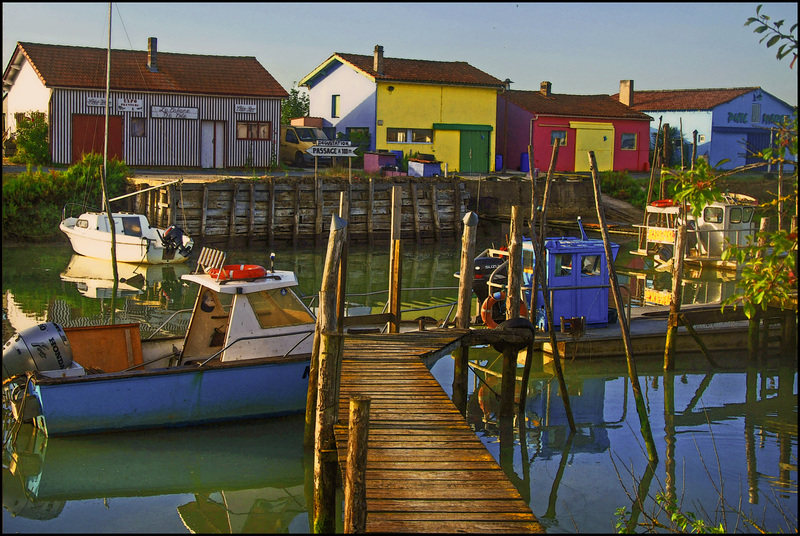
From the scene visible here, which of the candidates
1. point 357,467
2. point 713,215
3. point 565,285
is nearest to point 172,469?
point 357,467

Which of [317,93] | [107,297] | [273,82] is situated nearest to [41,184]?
[107,297]

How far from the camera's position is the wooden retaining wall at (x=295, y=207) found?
28.2 m

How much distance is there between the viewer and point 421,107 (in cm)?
3938

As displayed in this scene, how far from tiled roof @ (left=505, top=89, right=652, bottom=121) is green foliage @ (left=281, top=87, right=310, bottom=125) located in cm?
1262

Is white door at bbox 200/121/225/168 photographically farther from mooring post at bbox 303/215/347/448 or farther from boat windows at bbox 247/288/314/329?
mooring post at bbox 303/215/347/448

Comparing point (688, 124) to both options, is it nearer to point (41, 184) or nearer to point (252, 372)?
point (41, 184)

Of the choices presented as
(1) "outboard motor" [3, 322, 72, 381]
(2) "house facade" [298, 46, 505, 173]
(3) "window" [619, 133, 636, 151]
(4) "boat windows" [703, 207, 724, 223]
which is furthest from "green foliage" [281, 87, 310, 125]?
(1) "outboard motor" [3, 322, 72, 381]

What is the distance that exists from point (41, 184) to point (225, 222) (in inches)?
245

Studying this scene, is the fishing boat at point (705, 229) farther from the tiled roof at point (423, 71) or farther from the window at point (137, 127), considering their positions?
the window at point (137, 127)

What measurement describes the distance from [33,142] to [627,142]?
2903cm

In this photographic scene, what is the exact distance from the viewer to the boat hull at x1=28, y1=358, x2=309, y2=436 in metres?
10.5

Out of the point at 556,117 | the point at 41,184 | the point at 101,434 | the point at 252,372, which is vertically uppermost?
the point at 556,117

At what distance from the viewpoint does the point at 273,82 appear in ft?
121

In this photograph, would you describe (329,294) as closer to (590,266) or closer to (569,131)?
(590,266)
